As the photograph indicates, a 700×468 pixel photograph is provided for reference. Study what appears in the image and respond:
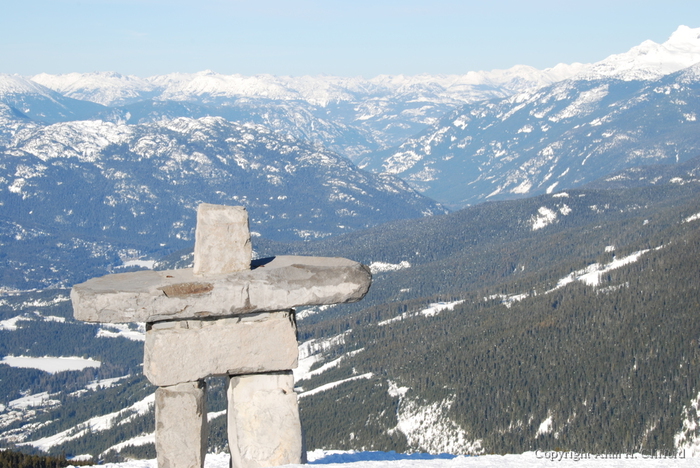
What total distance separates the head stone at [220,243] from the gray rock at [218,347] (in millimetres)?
1822

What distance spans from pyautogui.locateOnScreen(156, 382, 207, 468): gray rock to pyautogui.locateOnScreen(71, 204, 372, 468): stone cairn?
34 mm

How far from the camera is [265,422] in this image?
26.0m

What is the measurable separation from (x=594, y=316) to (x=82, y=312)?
485 feet

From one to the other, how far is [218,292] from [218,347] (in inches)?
80.0

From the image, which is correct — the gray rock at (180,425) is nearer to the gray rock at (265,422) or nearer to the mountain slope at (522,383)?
the gray rock at (265,422)

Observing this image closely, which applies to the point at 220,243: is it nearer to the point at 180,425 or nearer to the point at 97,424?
the point at 180,425

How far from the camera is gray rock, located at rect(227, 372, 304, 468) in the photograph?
26.0 metres

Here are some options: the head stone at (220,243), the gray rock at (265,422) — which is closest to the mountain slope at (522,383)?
the gray rock at (265,422)

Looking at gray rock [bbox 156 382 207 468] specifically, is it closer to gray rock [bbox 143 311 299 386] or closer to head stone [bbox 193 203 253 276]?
gray rock [bbox 143 311 299 386]

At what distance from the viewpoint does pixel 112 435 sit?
15938 cm

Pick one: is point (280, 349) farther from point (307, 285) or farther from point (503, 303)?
point (503, 303)

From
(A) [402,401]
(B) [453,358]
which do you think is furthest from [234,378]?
(B) [453,358]

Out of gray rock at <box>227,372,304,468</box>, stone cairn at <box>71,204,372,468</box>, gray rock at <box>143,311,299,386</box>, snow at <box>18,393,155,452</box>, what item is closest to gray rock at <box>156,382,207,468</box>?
stone cairn at <box>71,204,372,468</box>

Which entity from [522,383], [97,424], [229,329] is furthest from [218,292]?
[97,424]
